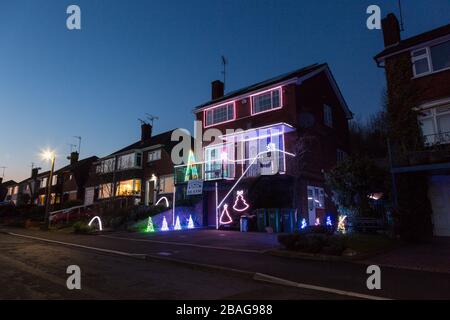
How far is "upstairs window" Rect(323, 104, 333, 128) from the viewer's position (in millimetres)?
24870

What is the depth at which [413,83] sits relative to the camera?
1532 centimetres

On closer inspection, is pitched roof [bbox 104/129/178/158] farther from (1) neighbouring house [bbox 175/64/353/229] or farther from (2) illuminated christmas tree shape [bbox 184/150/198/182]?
(2) illuminated christmas tree shape [bbox 184/150/198/182]

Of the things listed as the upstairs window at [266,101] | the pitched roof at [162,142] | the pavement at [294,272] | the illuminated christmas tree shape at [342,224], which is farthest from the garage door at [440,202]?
the pitched roof at [162,142]

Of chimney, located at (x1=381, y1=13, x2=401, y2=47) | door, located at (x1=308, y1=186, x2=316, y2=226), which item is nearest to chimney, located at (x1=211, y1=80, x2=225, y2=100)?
door, located at (x1=308, y1=186, x2=316, y2=226)

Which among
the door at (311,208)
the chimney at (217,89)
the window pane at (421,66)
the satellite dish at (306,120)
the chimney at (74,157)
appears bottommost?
the door at (311,208)

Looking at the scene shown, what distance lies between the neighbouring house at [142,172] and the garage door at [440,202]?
76.4 feet

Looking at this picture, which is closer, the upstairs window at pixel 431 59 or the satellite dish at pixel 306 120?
the upstairs window at pixel 431 59

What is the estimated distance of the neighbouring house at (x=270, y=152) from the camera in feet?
64.6

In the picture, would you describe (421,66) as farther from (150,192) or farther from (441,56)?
(150,192)

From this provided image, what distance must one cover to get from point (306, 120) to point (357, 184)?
27.7 feet

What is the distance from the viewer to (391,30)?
1800 cm

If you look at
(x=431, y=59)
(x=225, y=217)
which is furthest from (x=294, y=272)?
(x=431, y=59)

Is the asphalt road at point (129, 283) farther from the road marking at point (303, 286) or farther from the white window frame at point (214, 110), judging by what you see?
the white window frame at point (214, 110)

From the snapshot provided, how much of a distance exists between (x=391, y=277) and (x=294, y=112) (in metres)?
15.1
